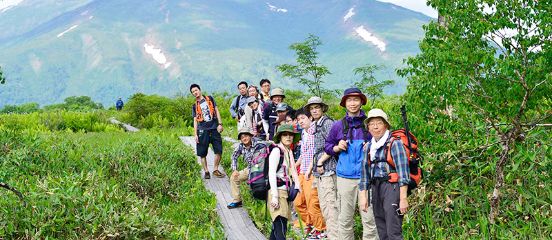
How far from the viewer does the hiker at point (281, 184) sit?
637 centimetres

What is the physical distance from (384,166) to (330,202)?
5.18ft

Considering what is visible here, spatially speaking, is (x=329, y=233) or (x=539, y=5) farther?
(x=329, y=233)

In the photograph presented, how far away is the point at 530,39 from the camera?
20.7 ft

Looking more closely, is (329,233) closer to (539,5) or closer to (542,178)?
(542,178)

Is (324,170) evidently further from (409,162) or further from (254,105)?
(254,105)

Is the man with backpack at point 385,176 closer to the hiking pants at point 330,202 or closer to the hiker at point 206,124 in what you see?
the hiking pants at point 330,202

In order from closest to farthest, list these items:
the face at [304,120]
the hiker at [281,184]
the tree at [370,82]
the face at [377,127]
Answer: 1. the face at [377,127]
2. the hiker at [281,184]
3. the face at [304,120]
4. the tree at [370,82]

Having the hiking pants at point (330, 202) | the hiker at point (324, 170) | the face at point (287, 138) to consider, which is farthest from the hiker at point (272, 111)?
the face at point (287, 138)

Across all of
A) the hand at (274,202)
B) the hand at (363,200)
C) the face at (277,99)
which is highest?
the face at (277,99)

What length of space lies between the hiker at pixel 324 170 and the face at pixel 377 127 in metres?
1.26

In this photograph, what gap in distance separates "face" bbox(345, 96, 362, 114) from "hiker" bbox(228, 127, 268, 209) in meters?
1.18

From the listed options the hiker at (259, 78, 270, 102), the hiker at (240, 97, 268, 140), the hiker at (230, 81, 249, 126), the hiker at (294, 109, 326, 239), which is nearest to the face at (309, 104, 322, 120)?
the hiker at (294, 109, 326, 239)

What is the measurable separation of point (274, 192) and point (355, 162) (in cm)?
103

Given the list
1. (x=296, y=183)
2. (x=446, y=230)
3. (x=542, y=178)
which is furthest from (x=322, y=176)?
(x=542, y=178)
